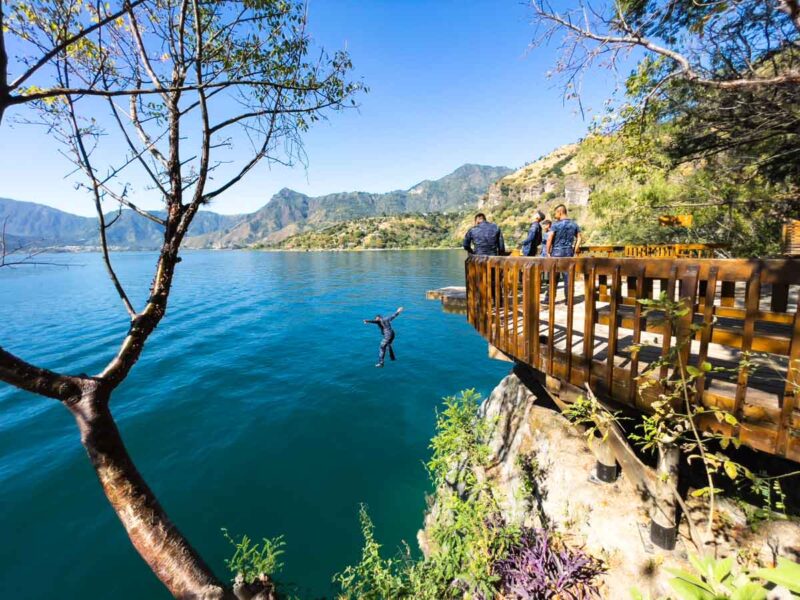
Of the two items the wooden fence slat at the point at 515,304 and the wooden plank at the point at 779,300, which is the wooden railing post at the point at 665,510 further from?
the wooden fence slat at the point at 515,304

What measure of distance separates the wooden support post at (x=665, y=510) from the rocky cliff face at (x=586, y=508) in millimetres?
138

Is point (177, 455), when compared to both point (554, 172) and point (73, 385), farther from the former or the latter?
point (554, 172)

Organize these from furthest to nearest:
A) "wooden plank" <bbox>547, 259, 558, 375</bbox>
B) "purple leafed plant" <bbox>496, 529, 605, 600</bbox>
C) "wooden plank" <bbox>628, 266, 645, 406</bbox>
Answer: "purple leafed plant" <bbox>496, 529, 605, 600</bbox> < "wooden plank" <bbox>547, 259, 558, 375</bbox> < "wooden plank" <bbox>628, 266, 645, 406</bbox>

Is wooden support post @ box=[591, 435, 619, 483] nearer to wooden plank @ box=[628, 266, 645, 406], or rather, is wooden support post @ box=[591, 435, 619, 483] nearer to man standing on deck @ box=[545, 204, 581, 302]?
wooden plank @ box=[628, 266, 645, 406]

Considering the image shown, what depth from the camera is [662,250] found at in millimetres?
12914

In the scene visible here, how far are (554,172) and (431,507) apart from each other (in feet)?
647

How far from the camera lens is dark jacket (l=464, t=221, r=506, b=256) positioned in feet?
23.8

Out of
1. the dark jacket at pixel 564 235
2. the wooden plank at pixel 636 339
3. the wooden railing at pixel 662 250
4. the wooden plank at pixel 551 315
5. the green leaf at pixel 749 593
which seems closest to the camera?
the green leaf at pixel 749 593

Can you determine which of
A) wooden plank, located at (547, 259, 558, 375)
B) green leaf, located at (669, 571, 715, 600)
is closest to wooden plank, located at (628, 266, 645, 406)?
wooden plank, located at (547, 259, 558, 375)

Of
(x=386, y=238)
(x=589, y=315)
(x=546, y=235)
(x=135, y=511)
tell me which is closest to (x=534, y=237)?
(x=546, y=235)

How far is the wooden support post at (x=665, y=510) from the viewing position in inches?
144

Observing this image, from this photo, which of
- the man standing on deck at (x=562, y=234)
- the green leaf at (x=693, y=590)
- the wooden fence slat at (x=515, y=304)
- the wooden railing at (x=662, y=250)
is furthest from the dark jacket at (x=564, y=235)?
the green leaf at (x=693, y=590)

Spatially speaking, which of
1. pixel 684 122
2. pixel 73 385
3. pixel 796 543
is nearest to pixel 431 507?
pixel 796 543

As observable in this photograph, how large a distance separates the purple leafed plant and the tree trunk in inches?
138
